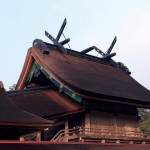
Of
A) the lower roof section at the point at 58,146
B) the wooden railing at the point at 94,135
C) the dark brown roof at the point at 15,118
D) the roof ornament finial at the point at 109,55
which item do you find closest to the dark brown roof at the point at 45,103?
the wooden railing at the point at 94,135

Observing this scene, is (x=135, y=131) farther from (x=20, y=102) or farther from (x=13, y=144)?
(x=13, y=144)

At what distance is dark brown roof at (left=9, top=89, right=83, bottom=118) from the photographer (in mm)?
11539

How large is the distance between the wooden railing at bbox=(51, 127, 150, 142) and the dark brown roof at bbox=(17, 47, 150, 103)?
1.69 meters

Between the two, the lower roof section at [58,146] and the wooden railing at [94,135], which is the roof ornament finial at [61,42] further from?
the lower roof section at [58,146]

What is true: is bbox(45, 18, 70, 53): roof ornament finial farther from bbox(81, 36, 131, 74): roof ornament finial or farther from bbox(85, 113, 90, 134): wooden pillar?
bbox(85, 113, 90, 134): wooden pillar

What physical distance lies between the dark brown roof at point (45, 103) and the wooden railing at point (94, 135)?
3.06ft

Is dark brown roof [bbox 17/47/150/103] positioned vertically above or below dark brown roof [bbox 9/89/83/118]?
→ above

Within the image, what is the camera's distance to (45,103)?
12.5 meters

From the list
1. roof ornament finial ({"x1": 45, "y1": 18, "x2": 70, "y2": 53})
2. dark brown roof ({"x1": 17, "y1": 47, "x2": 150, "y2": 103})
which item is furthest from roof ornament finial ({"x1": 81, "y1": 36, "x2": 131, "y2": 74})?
roof ornament finial ({"x1": 45, "y1": 18, "x2": 70, "y2": 53})

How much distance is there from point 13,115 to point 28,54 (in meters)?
7.92

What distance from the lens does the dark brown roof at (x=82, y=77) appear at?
40.2ft

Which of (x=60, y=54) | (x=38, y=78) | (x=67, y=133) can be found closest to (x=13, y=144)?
(x=67, y=133)

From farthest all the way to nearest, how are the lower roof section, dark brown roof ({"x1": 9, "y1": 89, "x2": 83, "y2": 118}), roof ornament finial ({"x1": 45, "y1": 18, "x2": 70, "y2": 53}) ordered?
roof ornament finial ({"x1": 45, "y1": 18, "x2": 70, "y2": 53}) → dark brown roof ({"x1": 9, "y1": 89, "x2": 83, "y2": 118}) → the lower roof section

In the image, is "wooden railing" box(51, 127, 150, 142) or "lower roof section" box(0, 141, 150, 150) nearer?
"lower roof section" box(0, 141, 150, 150)
